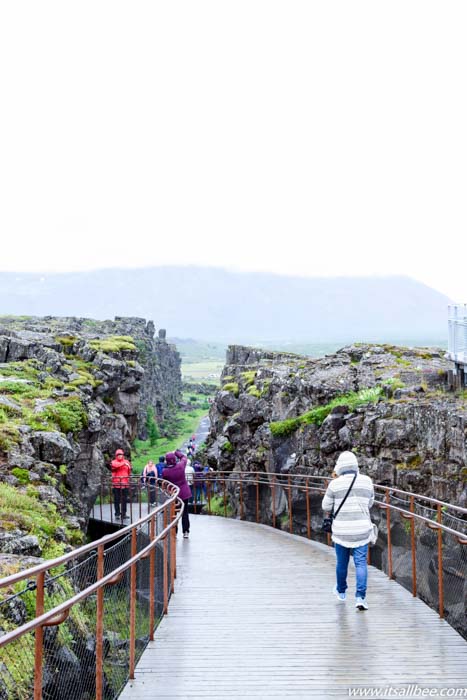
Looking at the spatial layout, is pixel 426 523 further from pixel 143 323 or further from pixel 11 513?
pixel 143 323

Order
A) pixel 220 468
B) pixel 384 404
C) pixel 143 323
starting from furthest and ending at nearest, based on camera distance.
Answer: pixel 143 323 → pixel 220 468 → pixel 384 404

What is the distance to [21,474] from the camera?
14602 millimetres

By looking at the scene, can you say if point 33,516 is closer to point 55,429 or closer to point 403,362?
point 55,429

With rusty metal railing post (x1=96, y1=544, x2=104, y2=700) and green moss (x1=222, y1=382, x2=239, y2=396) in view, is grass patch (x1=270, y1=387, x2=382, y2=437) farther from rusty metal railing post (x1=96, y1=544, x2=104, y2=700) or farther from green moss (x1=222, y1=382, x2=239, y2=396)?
rusty metal railing post (x1=96, y1=544, x2=104, y2=700)

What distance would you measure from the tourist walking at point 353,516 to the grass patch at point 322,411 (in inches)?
494

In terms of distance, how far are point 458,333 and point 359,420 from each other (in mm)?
3905

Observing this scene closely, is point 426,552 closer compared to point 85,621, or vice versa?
point 85,621

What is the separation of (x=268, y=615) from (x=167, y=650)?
1737mm

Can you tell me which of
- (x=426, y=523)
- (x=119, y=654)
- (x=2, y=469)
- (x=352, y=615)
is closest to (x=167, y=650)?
(x=119, y=654)

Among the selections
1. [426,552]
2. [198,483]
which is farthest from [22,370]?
[426,552]

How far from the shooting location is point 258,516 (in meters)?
20.5

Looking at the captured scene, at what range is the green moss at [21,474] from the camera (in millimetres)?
14430

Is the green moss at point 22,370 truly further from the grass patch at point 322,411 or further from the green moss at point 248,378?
the green moss at point 248,378

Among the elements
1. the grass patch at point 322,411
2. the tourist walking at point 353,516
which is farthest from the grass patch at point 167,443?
the tourist walking at point 353,516
